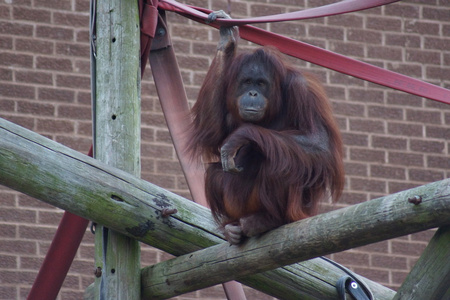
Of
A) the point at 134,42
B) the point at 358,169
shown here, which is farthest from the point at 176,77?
the point at 358,169

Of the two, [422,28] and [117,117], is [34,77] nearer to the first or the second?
[117,117]

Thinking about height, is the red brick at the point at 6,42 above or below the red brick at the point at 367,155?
above

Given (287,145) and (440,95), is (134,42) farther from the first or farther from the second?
(440,95)

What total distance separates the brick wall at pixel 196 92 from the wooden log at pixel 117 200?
2691 millimetres

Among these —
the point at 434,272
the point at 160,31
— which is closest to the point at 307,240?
the point at 434,272

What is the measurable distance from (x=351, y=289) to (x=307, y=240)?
736 millimetres

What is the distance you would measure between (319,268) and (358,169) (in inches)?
135

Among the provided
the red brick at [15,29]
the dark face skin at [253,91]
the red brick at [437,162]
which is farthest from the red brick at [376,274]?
the dark face skin at [253,91]

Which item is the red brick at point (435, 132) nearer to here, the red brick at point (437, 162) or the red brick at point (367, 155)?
the red brick at point (437, 162)

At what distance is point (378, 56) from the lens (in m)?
8.10

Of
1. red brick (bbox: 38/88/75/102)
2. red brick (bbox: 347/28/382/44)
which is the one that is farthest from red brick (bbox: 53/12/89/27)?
red brick (bbox: 347/28/382/44)

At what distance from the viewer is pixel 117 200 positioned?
454cm

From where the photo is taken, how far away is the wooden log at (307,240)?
3.48 m

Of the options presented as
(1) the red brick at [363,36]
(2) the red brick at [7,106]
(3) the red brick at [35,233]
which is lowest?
(3) the red brick at [35,233]
